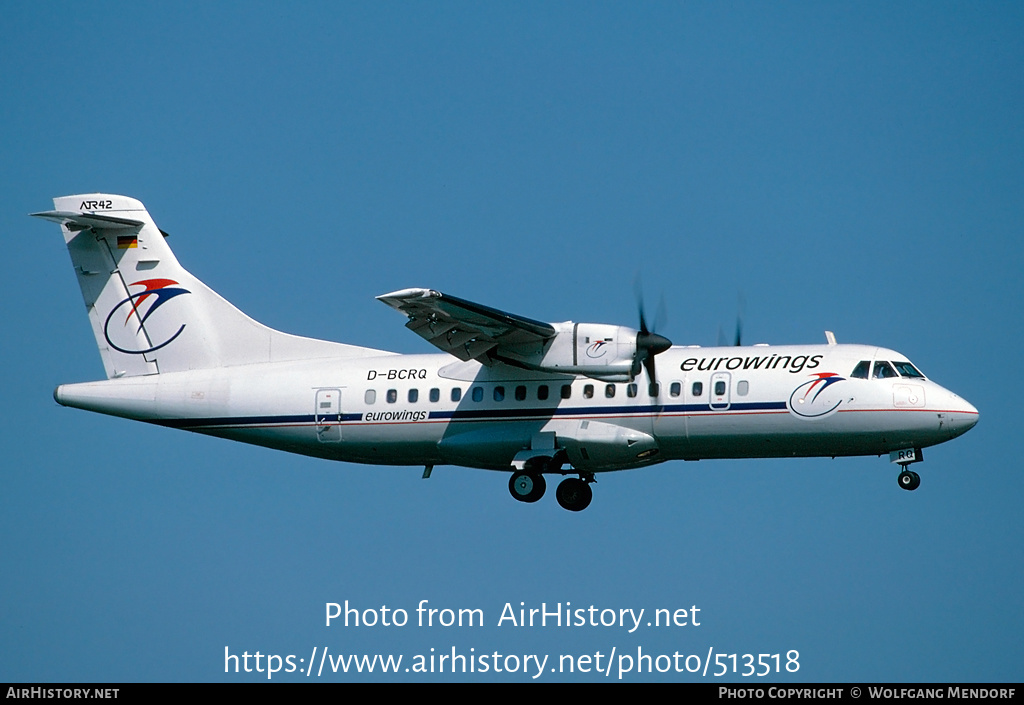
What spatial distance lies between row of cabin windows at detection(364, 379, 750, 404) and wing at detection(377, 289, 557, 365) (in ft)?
2.29

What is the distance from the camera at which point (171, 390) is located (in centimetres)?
2827

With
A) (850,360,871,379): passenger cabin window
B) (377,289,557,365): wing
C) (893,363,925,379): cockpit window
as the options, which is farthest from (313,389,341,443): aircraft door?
(893,363,925,379): cockpit window

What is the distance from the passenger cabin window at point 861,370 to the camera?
25.8 meters

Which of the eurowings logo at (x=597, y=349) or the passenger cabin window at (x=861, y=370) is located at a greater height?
the eurowings logo at (x=597, y=349)

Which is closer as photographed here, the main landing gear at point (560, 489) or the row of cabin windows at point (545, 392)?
the row of cabin windows at point (545, 392)

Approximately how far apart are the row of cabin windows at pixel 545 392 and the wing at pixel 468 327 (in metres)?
0.70

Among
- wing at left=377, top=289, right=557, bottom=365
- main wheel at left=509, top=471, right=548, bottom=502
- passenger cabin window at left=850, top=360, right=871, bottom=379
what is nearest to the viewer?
wing at left=377, top=289, right=557, bottom=365

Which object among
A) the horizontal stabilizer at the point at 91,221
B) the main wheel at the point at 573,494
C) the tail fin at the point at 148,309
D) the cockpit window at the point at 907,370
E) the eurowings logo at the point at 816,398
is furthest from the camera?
the tail fin at the point at 148,309

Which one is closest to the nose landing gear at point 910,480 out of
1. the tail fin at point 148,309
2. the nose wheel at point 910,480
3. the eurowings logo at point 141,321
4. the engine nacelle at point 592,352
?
the nose wheel at point 910,480

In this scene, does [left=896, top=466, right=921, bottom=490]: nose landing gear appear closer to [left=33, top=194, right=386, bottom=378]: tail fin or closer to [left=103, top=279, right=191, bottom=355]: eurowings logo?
[left=33, top=194, right=386, bottom=378]: tail fin

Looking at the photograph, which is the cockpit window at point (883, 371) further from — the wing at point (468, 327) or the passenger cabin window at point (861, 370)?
the wing at point (468, 327)

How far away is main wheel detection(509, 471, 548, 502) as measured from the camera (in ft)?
87.6
